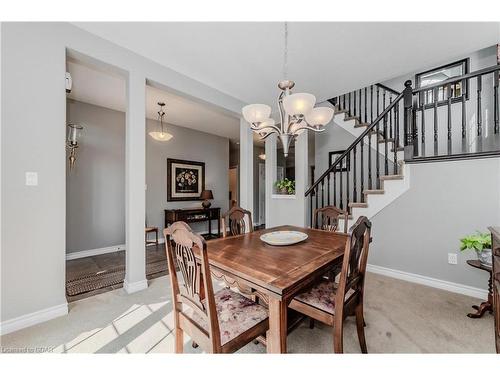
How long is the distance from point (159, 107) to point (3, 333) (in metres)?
3.41

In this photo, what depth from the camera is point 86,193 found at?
12.2ft

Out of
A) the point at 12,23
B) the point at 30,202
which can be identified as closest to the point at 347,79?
the point at 12,23

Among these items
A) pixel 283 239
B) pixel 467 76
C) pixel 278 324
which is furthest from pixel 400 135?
pixel 278 324

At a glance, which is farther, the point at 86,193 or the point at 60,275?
the point at 86,193

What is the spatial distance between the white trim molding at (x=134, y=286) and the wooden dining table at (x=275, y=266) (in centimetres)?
124

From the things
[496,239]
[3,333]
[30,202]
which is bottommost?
[3,333]

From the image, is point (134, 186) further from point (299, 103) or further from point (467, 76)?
point (467, 76)

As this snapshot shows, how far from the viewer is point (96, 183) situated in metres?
3.82

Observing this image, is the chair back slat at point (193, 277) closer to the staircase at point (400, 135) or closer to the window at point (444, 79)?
the staircase at point (400, 135)

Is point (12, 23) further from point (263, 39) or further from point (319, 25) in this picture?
point (319, 25)

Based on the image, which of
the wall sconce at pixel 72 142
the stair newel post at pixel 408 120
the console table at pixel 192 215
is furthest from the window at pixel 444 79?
the wall sconce at pixel 72 142

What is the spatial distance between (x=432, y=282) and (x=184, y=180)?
15.1 feet
